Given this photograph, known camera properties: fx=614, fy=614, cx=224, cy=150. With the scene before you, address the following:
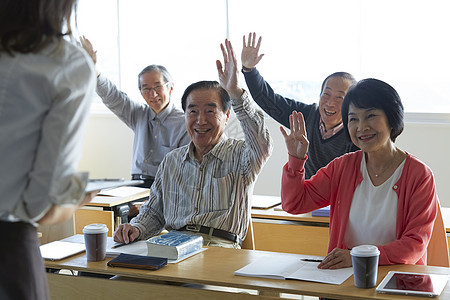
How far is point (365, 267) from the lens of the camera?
1781 mm

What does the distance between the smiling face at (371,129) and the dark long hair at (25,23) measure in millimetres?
1375

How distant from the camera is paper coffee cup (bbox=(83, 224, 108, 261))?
7.17ft

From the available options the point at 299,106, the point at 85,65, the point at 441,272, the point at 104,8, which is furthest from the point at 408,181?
the point at 104,8

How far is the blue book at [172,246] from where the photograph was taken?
7.14 feet

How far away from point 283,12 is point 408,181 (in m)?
3.68

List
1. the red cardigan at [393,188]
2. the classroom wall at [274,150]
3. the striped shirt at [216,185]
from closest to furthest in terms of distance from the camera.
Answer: the red cardigan at [393,188] < the striped shirt at [216,185] < the classroom wall at [274,150]

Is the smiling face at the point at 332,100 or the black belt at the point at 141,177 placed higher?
the smiling face at the point at 332,100

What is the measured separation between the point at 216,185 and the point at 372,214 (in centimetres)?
70

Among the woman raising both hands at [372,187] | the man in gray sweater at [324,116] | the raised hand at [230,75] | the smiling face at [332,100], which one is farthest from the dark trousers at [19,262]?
the smiling face at [332,100]

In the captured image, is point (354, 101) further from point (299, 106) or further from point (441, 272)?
point (299, 106)

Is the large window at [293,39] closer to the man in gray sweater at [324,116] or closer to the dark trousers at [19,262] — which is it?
the man in gray sweater at [324,116]

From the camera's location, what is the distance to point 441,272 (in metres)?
1.96

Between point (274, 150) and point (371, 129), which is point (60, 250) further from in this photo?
point (274, 150)

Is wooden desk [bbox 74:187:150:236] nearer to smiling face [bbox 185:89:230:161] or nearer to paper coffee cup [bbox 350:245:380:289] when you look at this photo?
smiling face [bbox 185:89:230:161]
